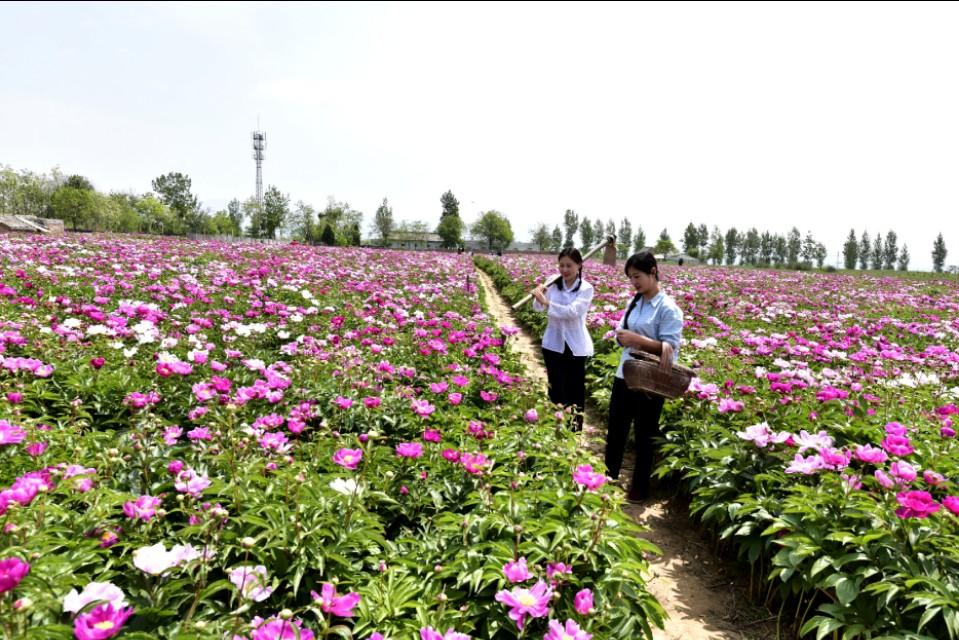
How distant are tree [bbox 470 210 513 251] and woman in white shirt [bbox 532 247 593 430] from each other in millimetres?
84514

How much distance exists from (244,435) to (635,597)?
2.20m

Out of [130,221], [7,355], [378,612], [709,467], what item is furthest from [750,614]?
[130,221]

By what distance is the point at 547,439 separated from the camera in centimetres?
322

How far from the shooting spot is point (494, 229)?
89875 mm

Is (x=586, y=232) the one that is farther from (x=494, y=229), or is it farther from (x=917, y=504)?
(x=917, y=504)

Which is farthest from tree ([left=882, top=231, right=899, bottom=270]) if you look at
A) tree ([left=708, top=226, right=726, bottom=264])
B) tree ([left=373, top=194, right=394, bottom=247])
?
tree ([left=373, top=194, right=394, bottom=247])

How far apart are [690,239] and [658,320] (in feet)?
300

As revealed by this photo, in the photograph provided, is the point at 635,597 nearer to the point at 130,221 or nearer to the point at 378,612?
the point at 378,612

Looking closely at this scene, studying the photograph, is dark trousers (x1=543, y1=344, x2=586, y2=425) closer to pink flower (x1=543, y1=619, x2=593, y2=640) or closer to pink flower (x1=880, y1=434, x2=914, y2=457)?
pink flower (x1=880, y1=434, x2=914, y2=457)

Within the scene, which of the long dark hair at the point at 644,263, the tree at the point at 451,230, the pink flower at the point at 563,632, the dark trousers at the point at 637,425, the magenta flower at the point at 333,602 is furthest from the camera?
the tree at the point at 451,230

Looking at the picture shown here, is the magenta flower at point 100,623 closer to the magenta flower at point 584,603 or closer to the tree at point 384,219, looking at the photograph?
the magenta flower at point 584,603

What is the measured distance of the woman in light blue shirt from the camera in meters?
3.52

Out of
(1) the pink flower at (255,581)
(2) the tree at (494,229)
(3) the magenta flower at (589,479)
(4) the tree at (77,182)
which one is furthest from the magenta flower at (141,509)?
(2) the tree at (494,229)

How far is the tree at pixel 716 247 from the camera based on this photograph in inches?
3412
